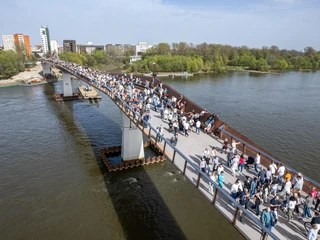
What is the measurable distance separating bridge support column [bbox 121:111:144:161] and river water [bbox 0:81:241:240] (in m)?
1.90

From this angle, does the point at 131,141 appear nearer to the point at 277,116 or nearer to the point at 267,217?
the point at 267,217

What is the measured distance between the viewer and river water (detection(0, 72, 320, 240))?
17.8m

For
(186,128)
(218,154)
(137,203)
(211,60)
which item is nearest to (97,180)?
(137,203)

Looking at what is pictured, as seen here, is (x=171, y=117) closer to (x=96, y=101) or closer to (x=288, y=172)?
(x=288, y=172)

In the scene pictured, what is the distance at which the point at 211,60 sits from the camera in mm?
120562

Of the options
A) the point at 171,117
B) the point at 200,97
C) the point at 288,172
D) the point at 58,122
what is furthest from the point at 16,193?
the point at 200,97

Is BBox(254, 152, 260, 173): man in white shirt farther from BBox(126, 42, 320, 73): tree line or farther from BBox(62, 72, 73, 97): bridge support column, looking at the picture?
BBox(126, 42, 320, 73): tree line

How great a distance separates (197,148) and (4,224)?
15.9 m

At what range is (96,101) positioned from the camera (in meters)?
54.2

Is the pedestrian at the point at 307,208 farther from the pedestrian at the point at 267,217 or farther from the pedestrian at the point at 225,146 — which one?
the pedestrian at the point at 225,146

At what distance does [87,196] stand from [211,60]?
111130 mm

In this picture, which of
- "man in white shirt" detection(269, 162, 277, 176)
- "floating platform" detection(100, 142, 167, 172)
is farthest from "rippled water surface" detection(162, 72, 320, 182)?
"floating platform" detection(100, 142, 167, 172)

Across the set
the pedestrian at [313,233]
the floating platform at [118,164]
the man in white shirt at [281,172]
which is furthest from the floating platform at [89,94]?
the pedestrian at [313,233]

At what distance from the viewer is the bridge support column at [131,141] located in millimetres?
25281
